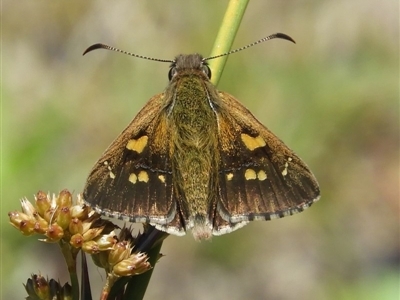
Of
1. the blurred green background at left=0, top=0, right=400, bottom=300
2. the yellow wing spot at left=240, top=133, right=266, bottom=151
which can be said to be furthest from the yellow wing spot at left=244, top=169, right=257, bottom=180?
the blurred green background at left=0, top=0, right=400, bottom=300

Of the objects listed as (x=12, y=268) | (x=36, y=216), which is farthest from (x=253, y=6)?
(x=36, y=216)

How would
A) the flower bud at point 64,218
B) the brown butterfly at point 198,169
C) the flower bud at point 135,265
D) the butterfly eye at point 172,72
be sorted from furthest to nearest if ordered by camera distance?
the butterfly eye at point 172,72, the brown butterfly at point 198,169, the flower bud at point 64,218, the flower bud at point 135,265

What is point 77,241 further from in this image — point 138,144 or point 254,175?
point 254,175

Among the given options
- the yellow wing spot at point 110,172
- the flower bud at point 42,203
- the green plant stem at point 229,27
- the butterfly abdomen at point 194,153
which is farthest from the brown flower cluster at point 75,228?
the green plant stem at point 229,27


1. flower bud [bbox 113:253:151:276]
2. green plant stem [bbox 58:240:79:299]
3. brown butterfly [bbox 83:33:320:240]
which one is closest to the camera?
flower bud [bbox 113:253:151:276]

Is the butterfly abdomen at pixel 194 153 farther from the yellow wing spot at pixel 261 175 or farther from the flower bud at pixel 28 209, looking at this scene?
the flower bud at pixel 28 209

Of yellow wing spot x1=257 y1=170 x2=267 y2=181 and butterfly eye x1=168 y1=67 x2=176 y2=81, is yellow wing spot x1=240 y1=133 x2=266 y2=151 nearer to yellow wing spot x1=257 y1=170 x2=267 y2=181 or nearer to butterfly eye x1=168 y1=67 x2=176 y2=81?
yellow wing spot x1=257 y1=170 x2=267 y2=181
